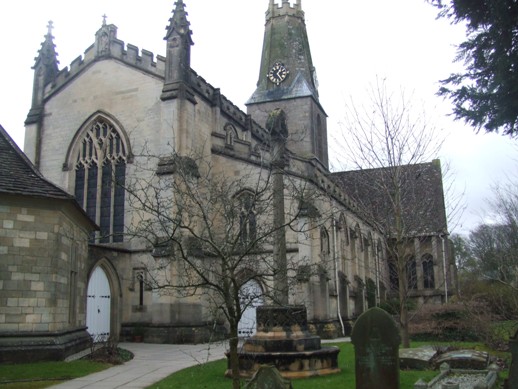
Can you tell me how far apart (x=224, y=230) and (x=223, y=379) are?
12.5ft

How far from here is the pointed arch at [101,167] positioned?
2481cm

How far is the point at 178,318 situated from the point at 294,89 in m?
23.2

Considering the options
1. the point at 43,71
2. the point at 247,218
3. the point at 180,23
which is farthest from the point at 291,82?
the point at 247,218

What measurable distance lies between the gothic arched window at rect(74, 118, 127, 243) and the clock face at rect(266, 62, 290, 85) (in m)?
18.4

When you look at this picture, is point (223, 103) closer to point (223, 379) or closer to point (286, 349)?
point (286, 349)

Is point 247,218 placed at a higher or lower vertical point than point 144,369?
higher

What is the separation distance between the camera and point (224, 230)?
10250 mm

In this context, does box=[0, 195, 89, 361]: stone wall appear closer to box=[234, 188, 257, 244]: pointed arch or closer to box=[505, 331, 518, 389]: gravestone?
box=[234, 188, 257, 244]: pointed arch

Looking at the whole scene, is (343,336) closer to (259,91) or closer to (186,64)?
(186,64)

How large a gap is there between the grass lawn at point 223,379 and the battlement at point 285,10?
34.9 metres

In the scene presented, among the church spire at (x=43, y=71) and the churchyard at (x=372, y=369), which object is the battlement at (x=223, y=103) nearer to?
the church spire at (x=43, y=71)

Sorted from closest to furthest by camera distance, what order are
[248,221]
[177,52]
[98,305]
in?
[248,221], [98,305], [177,52]

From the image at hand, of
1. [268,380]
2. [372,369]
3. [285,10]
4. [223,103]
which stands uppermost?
[285,10]

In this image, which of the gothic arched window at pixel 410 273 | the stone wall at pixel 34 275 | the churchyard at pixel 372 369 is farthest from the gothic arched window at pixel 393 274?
the stone wall at pixel 34 275
